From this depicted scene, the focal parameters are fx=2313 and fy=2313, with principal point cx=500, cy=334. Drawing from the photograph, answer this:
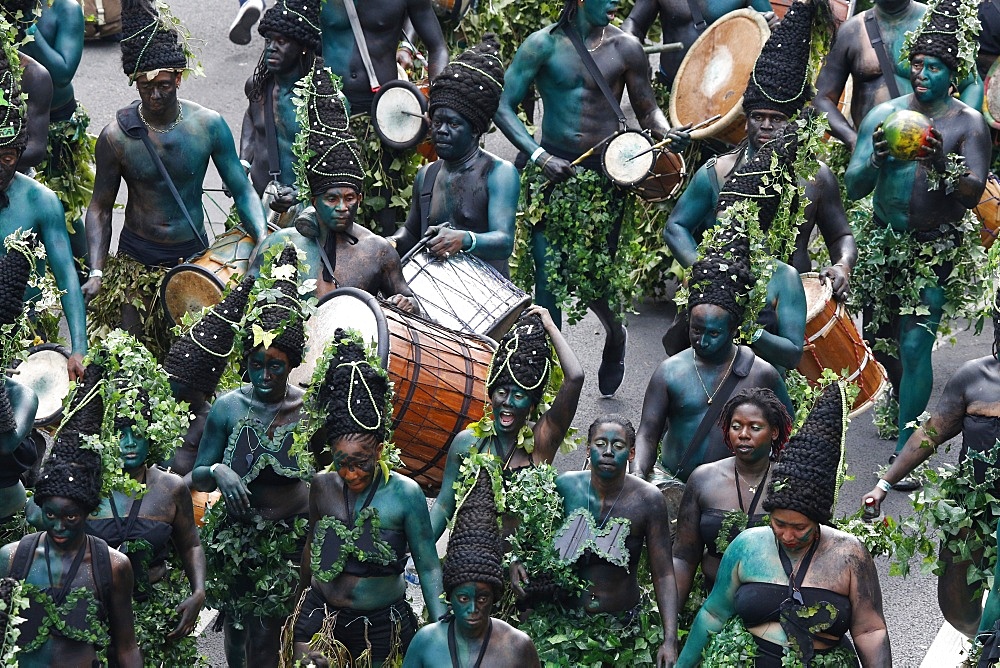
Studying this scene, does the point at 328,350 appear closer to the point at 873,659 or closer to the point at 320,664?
the point at 320,664

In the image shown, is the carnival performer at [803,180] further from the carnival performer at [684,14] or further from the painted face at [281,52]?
the painted face at [281,52]

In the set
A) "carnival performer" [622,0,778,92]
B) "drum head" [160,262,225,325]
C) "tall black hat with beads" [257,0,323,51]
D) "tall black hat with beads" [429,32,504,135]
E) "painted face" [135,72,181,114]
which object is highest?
"carnival performer" [622,0,778,92]

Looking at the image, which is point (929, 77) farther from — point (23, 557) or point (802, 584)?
point (23, 557)

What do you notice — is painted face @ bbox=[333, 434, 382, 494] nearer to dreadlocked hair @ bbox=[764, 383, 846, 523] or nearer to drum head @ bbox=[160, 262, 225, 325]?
dreadlocked hair @ bbox=[764, 383, 846, 523]

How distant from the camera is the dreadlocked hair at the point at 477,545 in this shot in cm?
862

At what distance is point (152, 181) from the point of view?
40.7 feet

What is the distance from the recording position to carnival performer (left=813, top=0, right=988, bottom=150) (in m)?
13.0

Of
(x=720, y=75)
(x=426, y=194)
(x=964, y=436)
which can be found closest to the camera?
(x=964, y=436)

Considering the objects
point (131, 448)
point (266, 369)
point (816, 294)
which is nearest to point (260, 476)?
point (266, 369)

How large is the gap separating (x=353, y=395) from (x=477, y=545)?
106cm

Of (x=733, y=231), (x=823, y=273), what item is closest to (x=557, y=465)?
(x=823, y=273)

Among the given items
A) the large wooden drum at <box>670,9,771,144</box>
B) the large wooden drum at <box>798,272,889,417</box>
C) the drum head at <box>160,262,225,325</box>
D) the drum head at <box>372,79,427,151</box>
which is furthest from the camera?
the large wooden drum at <box>670,9,771,144</box>

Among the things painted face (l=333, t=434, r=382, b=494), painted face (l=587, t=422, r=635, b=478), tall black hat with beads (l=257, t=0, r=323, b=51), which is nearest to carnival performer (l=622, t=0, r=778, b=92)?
tall black hat with beads (l=257, t=0, r=323, b=51)

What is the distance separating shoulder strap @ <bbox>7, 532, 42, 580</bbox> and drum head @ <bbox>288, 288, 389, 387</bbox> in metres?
1.90
